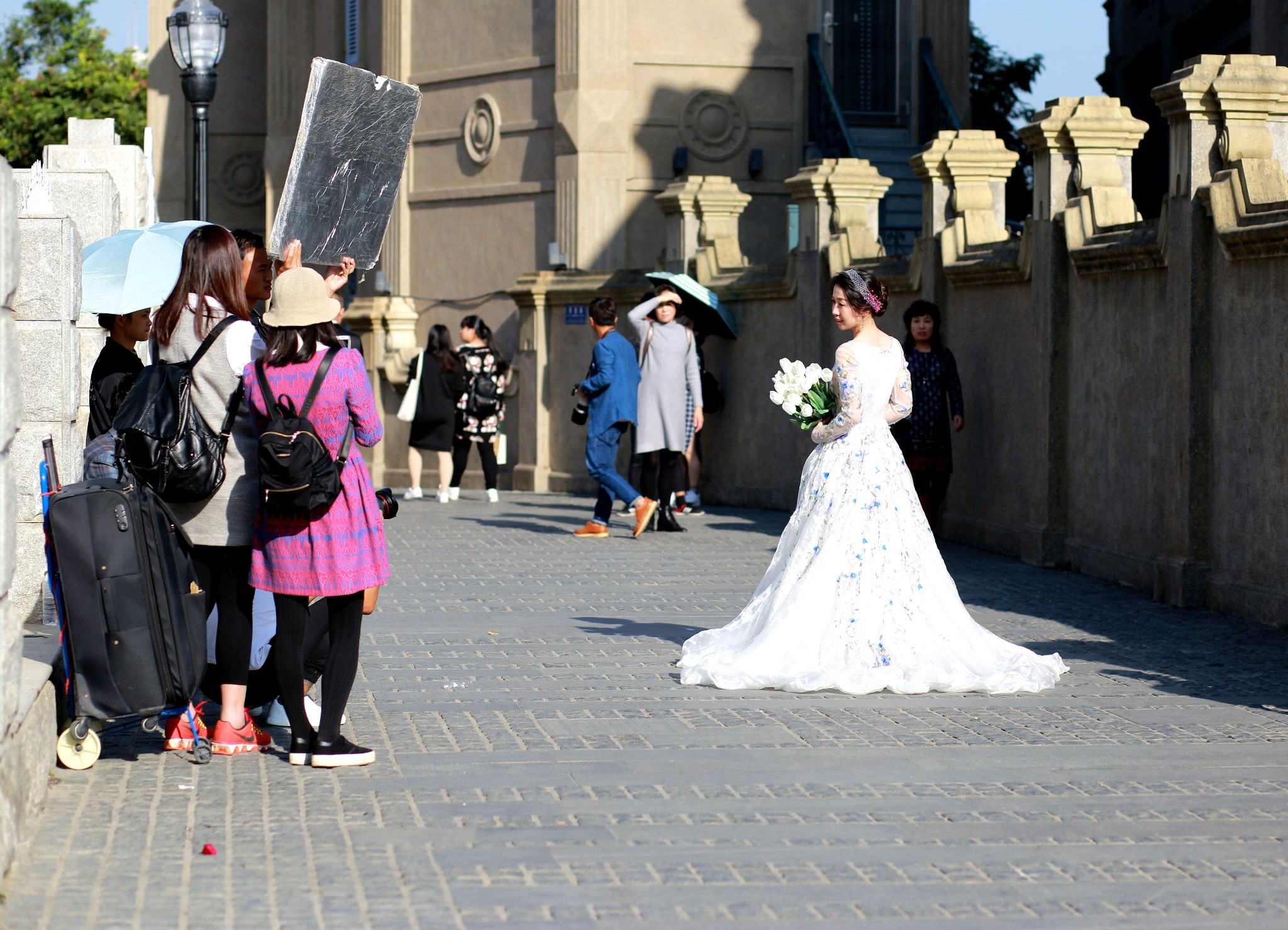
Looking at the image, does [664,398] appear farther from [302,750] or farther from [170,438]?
[170,438]

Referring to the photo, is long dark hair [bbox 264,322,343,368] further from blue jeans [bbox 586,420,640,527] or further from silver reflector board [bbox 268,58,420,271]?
blue jeans [bbox 586,420,640,527]

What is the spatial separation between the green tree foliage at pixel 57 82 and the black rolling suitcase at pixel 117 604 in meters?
42.4

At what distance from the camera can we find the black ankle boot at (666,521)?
1634cm

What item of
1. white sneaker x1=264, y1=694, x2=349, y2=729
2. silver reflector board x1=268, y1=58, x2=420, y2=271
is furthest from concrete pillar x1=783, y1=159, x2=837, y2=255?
white sneaker x1=264, y1=694, x2=349, y2=729

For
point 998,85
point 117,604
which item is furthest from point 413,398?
point 998,85

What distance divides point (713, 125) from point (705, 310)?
6.02 meters

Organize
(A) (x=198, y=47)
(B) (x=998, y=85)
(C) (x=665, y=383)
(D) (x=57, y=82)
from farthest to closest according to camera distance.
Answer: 1. (D) (x=57, y=82)
2. (B) (x=998, y=85)
3. (C) (x=665, y=383)
4. (A) (x=198, y=47)

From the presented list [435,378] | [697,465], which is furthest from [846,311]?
[435,378]

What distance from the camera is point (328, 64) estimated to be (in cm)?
747

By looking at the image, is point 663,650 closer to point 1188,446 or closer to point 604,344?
point 1188,446

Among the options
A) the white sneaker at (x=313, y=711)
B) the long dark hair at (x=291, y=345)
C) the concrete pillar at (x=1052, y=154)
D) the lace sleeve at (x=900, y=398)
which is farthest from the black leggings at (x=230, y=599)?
the concrete pillar at (x=1052, y=154)

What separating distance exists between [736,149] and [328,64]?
17.8 m

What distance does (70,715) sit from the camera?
22.6ft

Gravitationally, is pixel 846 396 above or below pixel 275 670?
above
